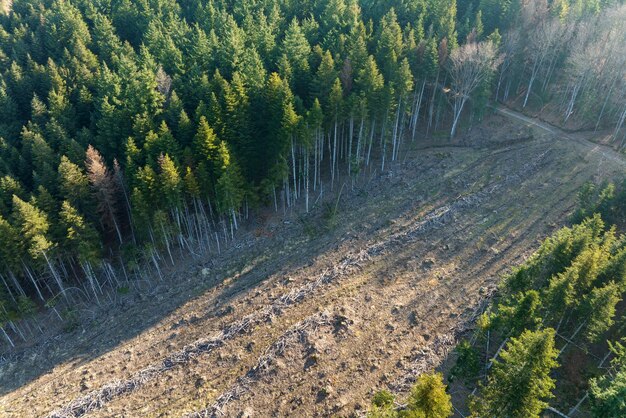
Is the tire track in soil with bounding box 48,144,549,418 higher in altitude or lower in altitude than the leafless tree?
lower

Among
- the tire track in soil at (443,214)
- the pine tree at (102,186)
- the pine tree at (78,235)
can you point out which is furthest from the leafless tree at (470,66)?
the pine tree at (78,235)

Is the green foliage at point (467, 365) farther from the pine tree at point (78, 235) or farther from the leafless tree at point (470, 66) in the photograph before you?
the leafless tree at point (470, 66)

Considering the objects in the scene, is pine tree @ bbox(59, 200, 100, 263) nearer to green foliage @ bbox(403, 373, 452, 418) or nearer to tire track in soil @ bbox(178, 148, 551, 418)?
tire track in soil @ bbox(178, 148, 551, 418)

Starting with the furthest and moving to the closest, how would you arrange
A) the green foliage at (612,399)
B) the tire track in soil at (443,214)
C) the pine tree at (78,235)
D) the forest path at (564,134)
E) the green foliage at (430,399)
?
the forest path at (564,134), the tire track in soil at (443,214), the pine tree at (78,235), the green foliage at (612,399), the green foliage at (430,399)

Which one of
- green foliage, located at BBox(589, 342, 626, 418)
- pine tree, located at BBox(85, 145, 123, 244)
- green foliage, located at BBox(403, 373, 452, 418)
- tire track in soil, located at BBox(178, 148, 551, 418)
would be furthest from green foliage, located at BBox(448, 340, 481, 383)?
pine tree, located at BBox(85, 145, 123, 244)

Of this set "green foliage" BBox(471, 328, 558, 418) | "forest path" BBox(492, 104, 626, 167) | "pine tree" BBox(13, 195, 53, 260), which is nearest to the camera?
"green foliage" BBox(471, 328, 558, 418)

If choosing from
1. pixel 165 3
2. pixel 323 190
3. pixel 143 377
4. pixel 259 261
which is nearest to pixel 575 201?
pixel 323 190

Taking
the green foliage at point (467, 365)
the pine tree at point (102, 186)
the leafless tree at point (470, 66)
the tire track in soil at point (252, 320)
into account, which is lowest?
the tire track in soil at point (252, 320)

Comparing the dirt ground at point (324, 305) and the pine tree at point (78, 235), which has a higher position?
the pine tree at point (78, 235)
